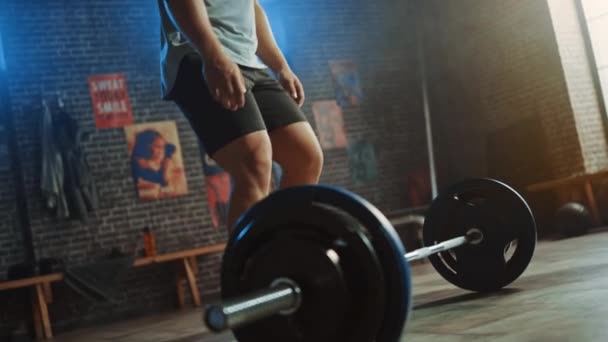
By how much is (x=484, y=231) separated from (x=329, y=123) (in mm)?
4463

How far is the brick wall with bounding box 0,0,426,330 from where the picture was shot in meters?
5.35

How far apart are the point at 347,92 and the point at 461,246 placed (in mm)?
4647

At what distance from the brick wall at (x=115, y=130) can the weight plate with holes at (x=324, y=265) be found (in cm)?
446

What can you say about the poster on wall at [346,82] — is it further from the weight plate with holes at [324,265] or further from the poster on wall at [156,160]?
the weight plate with holes at [324,265]

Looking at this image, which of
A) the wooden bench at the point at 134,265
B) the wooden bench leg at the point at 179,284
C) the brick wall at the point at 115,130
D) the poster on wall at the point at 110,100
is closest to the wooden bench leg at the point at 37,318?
the wooden bench at the point at 134,265

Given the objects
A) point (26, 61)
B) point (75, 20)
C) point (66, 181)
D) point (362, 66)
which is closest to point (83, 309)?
point (66, 181)

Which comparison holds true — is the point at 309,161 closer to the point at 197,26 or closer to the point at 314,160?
the point at 314,160

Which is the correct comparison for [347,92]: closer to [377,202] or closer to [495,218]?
[377,202]

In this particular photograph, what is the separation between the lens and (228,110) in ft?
5.48

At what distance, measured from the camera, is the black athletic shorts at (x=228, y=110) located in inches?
65.7

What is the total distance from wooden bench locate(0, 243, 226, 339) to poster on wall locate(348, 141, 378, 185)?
173 centimetres

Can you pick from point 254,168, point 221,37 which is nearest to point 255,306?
point 254,168

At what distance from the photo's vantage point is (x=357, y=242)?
1215mm

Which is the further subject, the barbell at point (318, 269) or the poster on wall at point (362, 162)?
the poster on wall at point (362, 162)
